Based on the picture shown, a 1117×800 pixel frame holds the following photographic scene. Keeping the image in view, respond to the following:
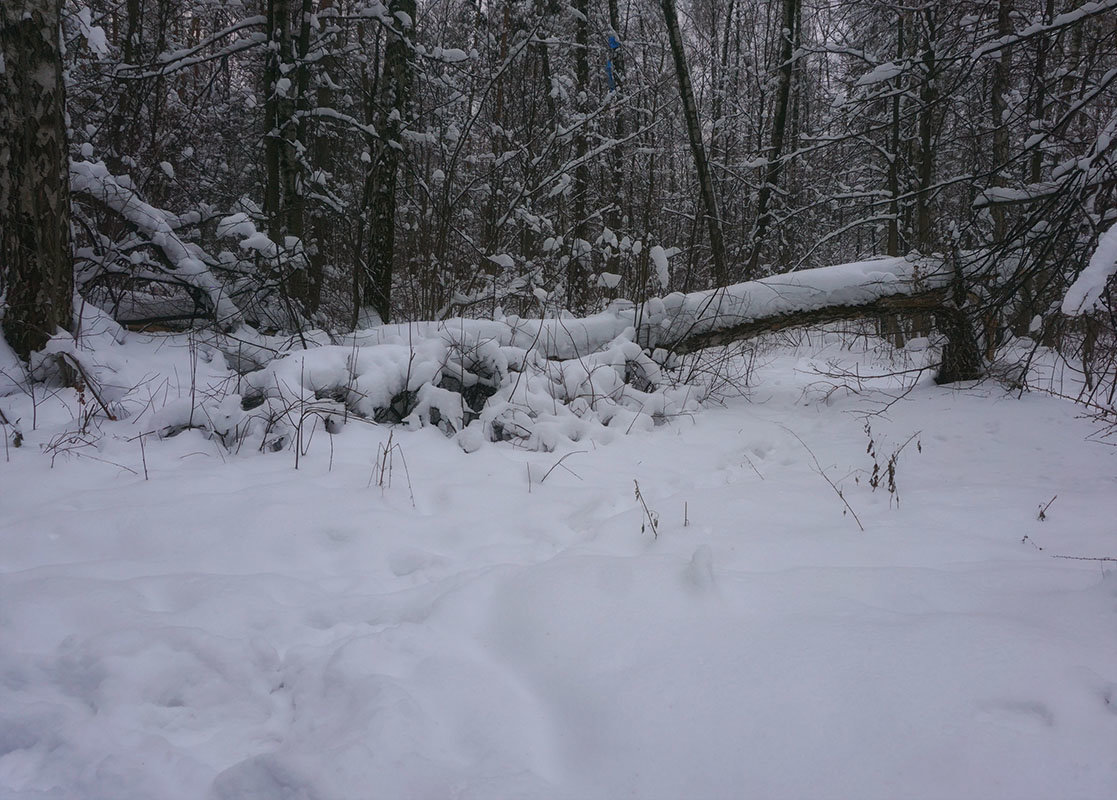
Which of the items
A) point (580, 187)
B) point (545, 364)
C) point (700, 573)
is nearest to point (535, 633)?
point (700, 573)

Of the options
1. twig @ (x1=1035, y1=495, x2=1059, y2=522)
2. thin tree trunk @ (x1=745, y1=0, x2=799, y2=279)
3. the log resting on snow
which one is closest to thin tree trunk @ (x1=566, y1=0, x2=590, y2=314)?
the log resting on snow

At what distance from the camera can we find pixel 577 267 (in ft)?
25.8

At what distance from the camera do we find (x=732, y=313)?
4.90 meters

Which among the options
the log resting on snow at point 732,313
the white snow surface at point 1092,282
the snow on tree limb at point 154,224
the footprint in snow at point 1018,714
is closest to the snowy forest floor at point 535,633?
the footprint in snow at point 1018,714

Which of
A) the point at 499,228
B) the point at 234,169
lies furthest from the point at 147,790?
the point at 234,169

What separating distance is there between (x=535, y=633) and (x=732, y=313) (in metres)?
3.76

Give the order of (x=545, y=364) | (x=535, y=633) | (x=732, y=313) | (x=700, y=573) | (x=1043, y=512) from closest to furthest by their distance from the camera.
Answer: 1. (x=535, y=633)
2. (x=700, y=573)
3. (x=1043, y=512)
4. (x=545, y=364)
5. (x=732, y=313)

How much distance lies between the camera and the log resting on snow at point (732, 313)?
455 cm

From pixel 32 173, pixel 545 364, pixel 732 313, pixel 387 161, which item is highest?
pixel 387 161

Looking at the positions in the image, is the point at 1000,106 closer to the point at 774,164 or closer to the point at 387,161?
the point at 774,164

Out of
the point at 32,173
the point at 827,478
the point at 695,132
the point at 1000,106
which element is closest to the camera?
the point at 827,478

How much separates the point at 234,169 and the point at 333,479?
10.3m

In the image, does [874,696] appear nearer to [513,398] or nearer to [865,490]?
[865,490]

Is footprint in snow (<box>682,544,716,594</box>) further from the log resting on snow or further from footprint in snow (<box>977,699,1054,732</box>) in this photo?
the log resting on snow
